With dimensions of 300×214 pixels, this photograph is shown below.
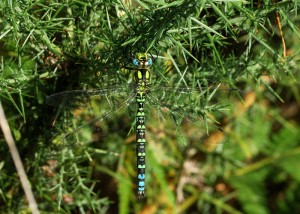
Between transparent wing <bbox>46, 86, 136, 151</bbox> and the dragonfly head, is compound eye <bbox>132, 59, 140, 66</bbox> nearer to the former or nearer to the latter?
the dragonfly head

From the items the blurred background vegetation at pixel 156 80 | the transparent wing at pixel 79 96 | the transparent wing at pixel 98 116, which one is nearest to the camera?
the blurred background vegetation at pixel 156 80

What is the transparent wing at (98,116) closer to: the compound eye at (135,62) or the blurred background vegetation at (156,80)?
the blurred background vegetation at (156,80)

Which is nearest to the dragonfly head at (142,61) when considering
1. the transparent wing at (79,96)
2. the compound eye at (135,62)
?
the compound eye at (135,62)

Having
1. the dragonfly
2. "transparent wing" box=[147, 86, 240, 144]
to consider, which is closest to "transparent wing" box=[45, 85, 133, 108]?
the dragonfly

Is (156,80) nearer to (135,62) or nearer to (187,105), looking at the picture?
(187,105)

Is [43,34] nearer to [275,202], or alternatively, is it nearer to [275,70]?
[275,70]

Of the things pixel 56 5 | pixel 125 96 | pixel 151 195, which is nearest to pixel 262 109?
pixel 151 195
